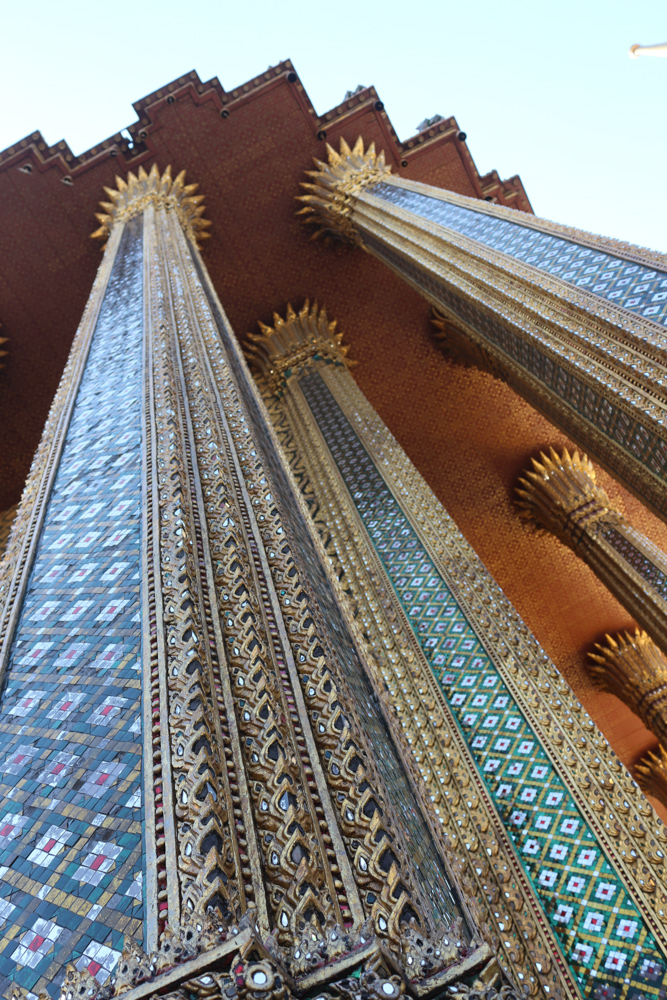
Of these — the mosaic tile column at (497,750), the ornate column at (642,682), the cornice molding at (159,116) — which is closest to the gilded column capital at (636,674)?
the ornate column at (642,682)

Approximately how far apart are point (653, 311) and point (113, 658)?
256 cm

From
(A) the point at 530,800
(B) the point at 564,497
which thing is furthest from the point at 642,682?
(A) the point at 530,800

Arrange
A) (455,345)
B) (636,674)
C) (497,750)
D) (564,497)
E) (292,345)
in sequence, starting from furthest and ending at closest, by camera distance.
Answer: (455,345) → (292,345) → (564,497) → (636,674) → (497,750)

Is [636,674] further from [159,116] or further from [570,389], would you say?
[159,116]

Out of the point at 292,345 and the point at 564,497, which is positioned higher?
the point at 292,345

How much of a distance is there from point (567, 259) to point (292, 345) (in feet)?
11.9

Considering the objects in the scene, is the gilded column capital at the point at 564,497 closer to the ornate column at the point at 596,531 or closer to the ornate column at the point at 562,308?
the ornate column at the point at 596,531

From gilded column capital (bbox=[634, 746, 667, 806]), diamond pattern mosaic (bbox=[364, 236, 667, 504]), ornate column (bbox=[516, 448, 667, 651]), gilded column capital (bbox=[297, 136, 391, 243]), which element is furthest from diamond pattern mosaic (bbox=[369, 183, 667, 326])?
gilded column capital (bbox=[634, 746, 667, 806])

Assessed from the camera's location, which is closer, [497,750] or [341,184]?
[497,750]

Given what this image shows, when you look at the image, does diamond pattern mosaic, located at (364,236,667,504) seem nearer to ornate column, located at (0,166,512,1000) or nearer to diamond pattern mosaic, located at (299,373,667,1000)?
diamond pattern mosaic, located at (299,373,667,1000)

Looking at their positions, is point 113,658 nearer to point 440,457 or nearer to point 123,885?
Result: point 123,885

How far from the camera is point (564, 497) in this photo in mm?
6684

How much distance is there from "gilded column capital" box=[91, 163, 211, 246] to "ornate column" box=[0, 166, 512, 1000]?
13.3 feet

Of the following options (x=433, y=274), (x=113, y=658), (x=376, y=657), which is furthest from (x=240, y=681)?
(x=433, y=274)
